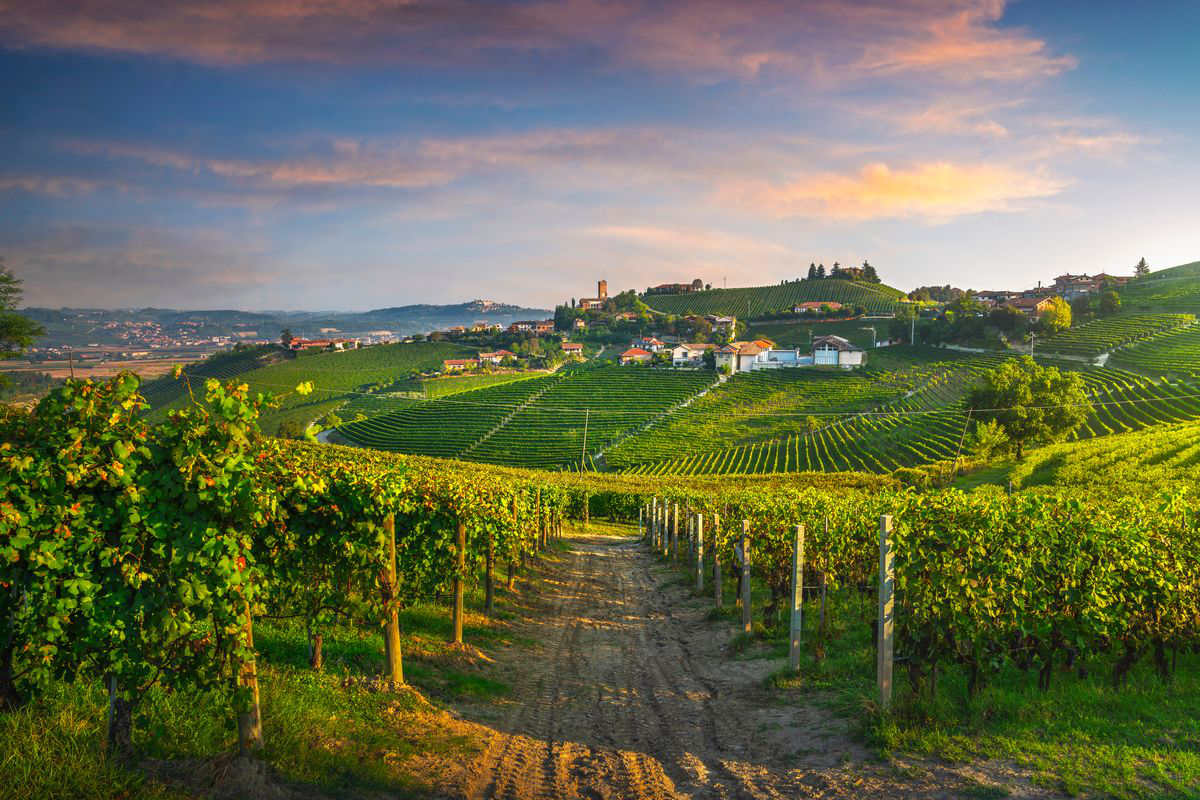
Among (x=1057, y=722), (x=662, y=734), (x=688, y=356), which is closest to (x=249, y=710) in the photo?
(x=662, y=734)

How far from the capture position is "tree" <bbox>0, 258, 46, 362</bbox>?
116 ft

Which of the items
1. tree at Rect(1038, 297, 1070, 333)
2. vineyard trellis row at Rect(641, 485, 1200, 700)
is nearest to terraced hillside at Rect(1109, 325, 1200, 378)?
tree at Rect(1038, 297, 1070, 333)

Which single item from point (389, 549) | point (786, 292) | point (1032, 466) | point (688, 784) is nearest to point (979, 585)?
point (688, 784)

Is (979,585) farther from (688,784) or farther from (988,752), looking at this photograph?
(688,784)

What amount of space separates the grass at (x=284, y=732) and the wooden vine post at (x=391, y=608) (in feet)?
0.94

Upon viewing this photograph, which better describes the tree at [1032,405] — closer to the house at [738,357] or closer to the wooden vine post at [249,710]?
the wooden vine post at [249,710]

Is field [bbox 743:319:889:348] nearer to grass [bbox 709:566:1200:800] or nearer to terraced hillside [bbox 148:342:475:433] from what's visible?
terraced hillside [bbox 148:342:475:433]

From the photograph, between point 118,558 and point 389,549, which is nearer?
point 118,558

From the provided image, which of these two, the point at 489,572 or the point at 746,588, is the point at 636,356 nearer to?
the point at 489,572

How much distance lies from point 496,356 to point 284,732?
137 meters

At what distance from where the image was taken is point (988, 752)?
19.2ft

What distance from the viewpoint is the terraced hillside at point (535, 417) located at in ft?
244

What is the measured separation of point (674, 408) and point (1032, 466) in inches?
2044

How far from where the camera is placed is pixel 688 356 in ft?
393
